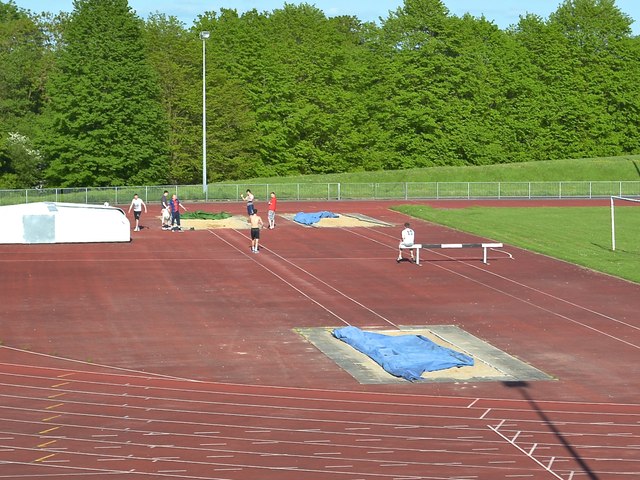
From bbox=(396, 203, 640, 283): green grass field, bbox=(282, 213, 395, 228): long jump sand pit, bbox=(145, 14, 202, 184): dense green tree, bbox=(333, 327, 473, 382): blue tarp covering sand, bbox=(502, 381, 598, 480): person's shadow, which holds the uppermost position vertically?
bbox=(145, 14, 202, 184): dense green tree

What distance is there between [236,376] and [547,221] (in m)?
38.1

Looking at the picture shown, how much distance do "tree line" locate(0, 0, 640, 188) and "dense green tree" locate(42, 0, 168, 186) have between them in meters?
0.14

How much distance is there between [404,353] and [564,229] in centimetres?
3133

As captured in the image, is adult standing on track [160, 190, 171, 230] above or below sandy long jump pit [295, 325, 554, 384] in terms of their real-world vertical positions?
above

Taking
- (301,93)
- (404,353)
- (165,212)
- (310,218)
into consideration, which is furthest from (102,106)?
(404,353)

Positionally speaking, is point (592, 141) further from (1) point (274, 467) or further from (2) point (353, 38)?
(1) point (274, 467)

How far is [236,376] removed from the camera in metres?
22.6

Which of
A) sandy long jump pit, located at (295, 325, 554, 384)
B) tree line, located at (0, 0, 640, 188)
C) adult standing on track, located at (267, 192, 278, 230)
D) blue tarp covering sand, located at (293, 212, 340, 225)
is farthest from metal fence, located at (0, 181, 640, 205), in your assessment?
sandy long jump pit, located at (295, 325, 554, 384)

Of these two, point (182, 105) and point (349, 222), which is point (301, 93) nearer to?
point (182, 105)

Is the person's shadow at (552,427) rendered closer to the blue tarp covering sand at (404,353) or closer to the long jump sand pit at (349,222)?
the blue tarp covering sand at (404,353)

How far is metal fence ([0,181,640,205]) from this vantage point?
69.4m

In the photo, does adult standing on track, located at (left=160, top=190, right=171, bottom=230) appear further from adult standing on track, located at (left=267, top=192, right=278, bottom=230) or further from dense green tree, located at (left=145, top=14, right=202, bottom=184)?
dense green tree, located at (left=145, top=14, right=202, bottom=184)

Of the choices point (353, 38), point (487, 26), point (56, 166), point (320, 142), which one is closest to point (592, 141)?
point (487, 26)

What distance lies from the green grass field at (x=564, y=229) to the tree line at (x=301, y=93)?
3024 cm
